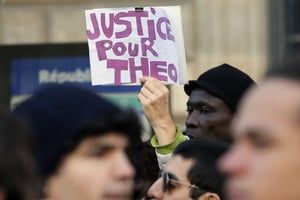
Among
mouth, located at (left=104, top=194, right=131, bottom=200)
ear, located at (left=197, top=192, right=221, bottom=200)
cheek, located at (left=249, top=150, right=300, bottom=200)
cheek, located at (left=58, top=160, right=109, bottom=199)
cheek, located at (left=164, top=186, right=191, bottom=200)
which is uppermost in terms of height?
cheek, located at (left=249, top=150, right=300, bottom=200)

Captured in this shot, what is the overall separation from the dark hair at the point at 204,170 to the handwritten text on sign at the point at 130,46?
154 centimetres

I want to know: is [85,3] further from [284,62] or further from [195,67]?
[284,62]

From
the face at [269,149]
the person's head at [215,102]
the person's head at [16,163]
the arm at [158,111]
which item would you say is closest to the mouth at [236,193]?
the face at [269,149]

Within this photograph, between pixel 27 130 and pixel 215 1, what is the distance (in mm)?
10480

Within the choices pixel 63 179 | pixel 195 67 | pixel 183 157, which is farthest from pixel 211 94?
pixel 195 67

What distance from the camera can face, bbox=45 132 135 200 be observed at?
3895 mm

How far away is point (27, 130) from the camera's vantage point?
3715 millimetres

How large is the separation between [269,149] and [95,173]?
0.67m

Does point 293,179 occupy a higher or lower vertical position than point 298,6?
higher

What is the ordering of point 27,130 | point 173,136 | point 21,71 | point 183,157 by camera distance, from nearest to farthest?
point 27,130 → point 183,157 → point 173,136 → point 21,71

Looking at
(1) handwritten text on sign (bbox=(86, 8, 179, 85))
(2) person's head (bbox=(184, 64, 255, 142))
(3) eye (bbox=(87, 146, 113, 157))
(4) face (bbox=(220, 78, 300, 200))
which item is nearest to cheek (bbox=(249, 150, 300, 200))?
(4) face (bbox=(220, 78, 300, 200))

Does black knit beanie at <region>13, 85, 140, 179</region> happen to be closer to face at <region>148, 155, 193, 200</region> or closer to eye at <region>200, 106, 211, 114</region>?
face at <region>148, 155, 193, 200</region>

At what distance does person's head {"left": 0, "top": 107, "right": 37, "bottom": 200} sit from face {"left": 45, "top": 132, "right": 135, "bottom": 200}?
0.70ft

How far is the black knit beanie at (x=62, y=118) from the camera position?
4.00 meters
